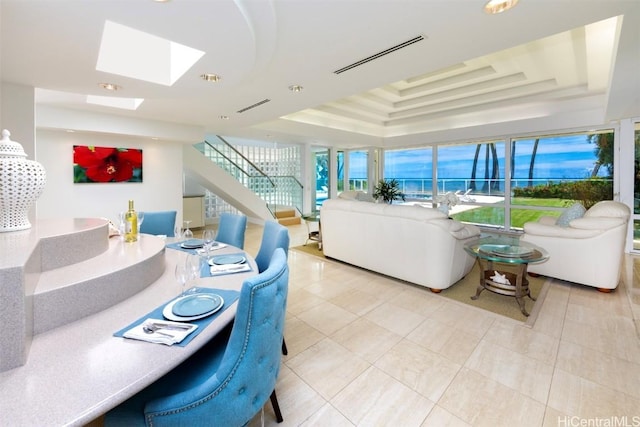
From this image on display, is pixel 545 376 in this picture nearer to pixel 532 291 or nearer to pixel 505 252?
pixel 505 252

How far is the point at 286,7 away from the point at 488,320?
299 centimetres

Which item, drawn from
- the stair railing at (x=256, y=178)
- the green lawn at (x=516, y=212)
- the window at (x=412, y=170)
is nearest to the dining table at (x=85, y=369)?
the stair railing at (x=256, y=178)

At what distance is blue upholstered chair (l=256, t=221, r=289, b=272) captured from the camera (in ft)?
7.08

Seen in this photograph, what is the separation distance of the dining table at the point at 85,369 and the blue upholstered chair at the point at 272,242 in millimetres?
834

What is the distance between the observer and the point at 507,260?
2.64 meters

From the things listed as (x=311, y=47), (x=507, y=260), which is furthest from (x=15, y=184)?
(x=507, y=260)

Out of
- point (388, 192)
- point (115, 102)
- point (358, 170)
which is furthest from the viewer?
point (358, 170)

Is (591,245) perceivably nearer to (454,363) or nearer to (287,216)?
(454,363)

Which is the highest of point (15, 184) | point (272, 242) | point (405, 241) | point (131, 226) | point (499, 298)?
point (15, 184)

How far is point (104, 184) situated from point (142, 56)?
11.0ft

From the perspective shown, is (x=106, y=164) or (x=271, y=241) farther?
(x=106, y=164)

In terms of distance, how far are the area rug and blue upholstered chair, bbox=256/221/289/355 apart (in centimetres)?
201

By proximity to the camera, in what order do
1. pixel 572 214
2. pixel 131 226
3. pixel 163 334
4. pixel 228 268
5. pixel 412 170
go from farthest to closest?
pixel 412 170 < pixel 572 214 < pixel 131 226 < pixel 228 268 < pixel 163 334

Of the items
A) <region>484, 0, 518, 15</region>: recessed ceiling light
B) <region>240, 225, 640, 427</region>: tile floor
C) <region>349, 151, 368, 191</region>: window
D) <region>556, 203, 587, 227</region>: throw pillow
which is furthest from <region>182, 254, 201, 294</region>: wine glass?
<region>349, 151, 368, 191</region>: window
